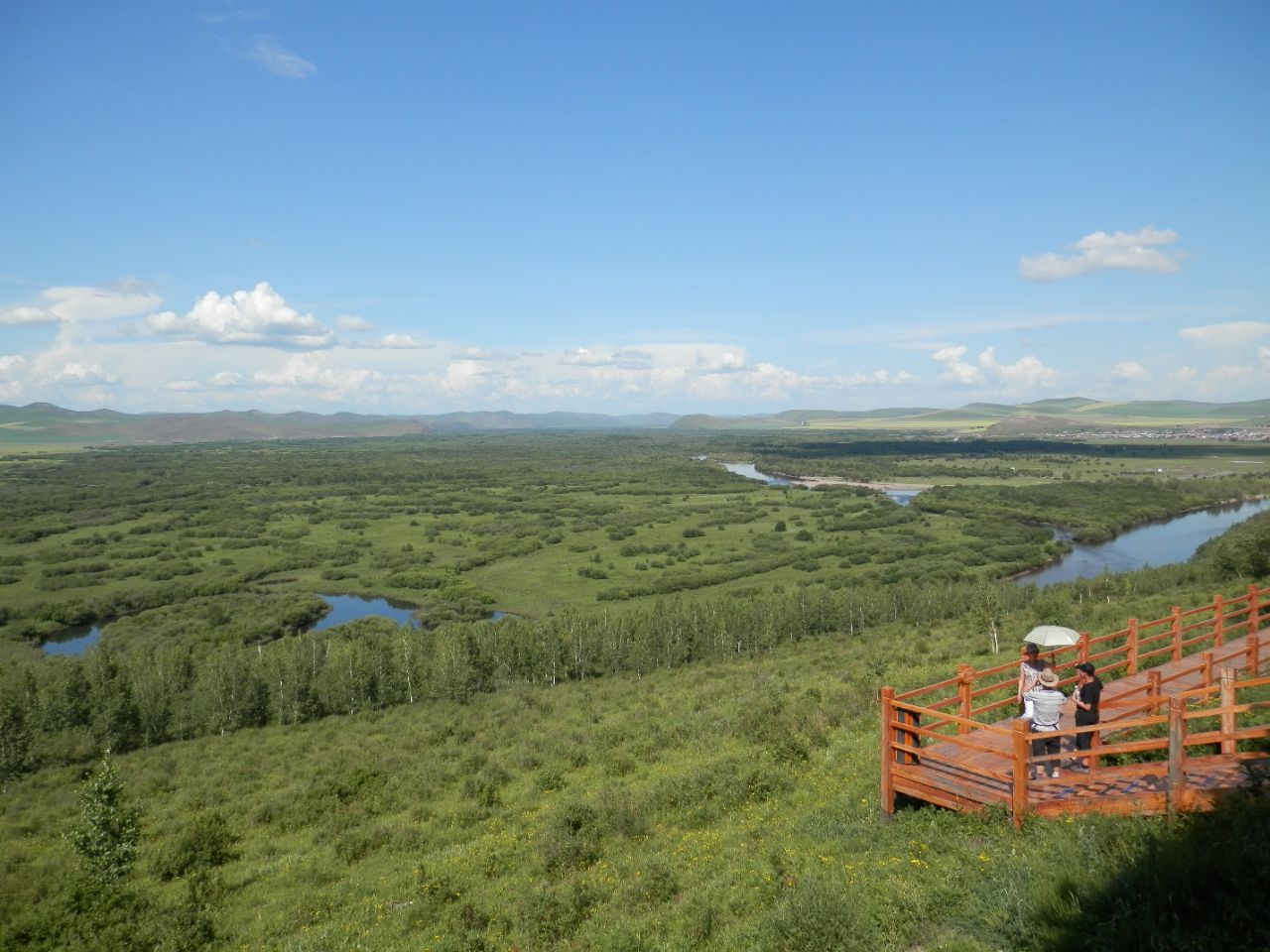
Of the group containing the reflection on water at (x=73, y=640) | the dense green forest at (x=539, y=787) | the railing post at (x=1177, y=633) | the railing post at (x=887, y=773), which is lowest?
the reflection on water at (x=73, y=640)

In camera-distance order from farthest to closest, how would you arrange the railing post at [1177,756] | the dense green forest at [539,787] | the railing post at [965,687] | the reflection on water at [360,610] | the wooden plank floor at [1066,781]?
the reflection on water at [360,610] < the railing post at [965,687] < the wooden plank floor at [1066,781] < the dense green forest at [539,787] < the railing post at [1177,756]

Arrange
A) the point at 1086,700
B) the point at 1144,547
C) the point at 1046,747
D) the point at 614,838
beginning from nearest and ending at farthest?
the point at 1086,700 → the point at 1046,747 → the point at 614,838 → the point at 1144,547

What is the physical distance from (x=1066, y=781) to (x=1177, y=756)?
1731mm

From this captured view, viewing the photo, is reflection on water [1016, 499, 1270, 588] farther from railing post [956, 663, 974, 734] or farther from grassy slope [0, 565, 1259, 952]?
railing post [956, 663, 974, 734]

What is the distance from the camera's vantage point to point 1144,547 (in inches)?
4090

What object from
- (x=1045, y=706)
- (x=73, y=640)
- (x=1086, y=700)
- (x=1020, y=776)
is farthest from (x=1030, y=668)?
(x=73, y=640)

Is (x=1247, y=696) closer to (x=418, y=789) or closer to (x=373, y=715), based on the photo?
(x=418, y=789)

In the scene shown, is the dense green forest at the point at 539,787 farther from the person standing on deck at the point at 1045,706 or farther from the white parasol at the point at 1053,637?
the white parasol at the point at 1053,637

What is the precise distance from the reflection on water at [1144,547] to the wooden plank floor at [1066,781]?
76.7m

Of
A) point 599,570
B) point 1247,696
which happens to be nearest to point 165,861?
point 1247,696

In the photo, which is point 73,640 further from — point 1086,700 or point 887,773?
point 1086,700

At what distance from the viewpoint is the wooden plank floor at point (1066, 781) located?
9.65m

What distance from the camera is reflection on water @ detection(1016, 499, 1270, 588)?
9038cm

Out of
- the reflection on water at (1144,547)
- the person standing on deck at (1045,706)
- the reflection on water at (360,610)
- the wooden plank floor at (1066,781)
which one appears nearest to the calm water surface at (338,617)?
the reflection on water at (360,610)
